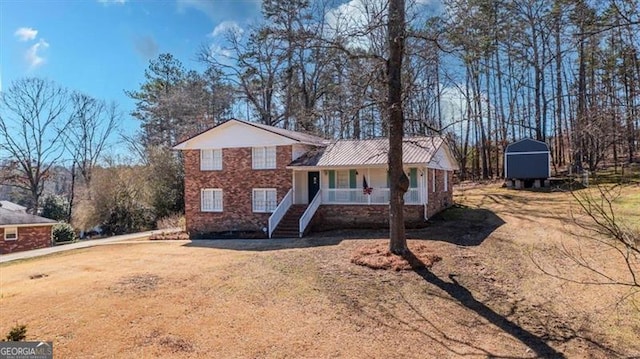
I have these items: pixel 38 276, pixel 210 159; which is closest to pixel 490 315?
pixel 38 276

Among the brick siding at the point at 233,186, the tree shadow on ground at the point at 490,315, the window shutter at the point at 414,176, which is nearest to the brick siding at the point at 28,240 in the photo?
the brick siding at the point at 233,186

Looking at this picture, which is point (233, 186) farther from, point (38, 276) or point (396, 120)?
point (396, 120)

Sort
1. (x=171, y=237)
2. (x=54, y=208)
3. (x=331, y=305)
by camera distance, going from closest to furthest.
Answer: (x=331, y=305), (x=171, y=237), (x=54, y=208)

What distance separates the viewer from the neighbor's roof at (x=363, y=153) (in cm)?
1906

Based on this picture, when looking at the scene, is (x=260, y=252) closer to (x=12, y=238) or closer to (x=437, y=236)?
(x=437, y=236)

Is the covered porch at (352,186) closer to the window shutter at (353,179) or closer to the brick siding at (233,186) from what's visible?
the window shutter at (353,179)

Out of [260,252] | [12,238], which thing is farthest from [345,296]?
[12,238]

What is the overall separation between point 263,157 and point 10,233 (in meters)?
17.3

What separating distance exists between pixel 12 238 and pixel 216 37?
1994 centimetres

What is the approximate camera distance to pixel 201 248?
1711 centimetres

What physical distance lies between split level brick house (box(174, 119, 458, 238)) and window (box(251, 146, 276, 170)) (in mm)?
52

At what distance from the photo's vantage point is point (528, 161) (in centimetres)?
2936

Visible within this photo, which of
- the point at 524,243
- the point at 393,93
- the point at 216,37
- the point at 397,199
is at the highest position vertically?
the point at 216,37

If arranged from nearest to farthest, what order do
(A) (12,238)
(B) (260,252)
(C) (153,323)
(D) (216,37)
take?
1. (C) (153,323)
2. (B) (260,252)
3. (A) (12,238)
4. (D) (216,37)
